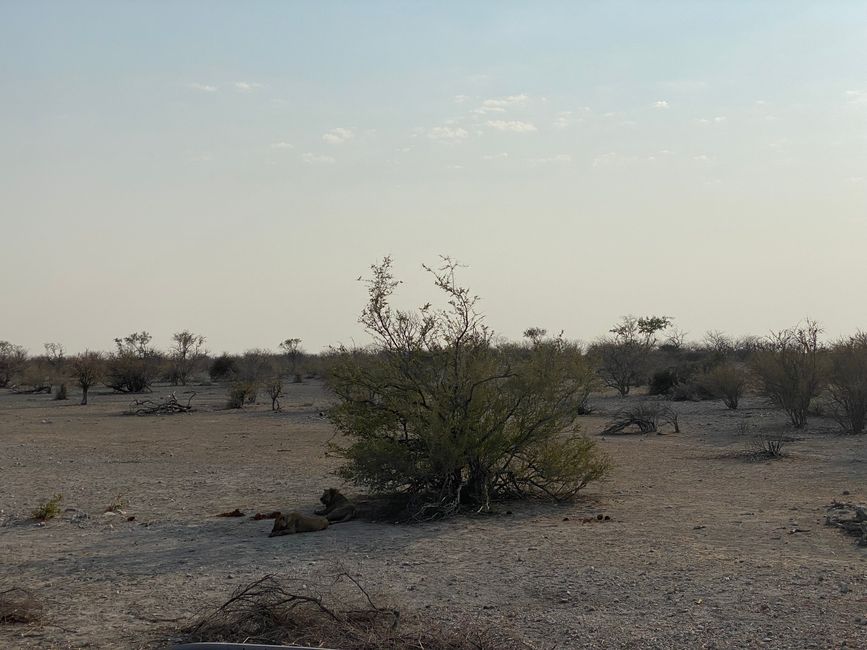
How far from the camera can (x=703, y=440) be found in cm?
2306

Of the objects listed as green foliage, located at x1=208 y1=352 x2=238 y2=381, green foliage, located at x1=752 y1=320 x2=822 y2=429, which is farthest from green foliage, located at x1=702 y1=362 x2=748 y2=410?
green foliage, located at x1=208 y1=352 x2=238 y2=381

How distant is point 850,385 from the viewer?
23.8 meters

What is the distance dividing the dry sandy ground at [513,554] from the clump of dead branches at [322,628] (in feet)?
1.64

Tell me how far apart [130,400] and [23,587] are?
37.0m

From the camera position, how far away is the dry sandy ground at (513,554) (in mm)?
7238

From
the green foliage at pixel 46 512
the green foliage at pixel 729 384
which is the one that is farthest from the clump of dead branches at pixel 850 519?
the green foliage at pixel 729 384

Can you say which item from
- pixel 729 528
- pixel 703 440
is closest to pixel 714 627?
pixel 729 528

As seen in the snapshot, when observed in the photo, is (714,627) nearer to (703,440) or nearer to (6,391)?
(703,440)

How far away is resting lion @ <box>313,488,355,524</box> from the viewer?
12124 mm

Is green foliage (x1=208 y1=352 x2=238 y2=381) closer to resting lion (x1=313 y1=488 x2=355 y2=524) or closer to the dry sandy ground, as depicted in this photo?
the dry sandy ground

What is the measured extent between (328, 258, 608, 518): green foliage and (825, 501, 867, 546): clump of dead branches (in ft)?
10.1

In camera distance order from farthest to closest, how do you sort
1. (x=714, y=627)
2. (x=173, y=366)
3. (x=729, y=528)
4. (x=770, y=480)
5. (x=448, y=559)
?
(x=173, y=366), (x=770, y=480), (x=729, y=528), (x=448, y=559), (x=714, y=627)

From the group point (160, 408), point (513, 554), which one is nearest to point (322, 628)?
point (513, 554)

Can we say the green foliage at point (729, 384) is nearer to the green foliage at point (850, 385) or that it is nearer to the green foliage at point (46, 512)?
the green foliage at point (850, 385)
